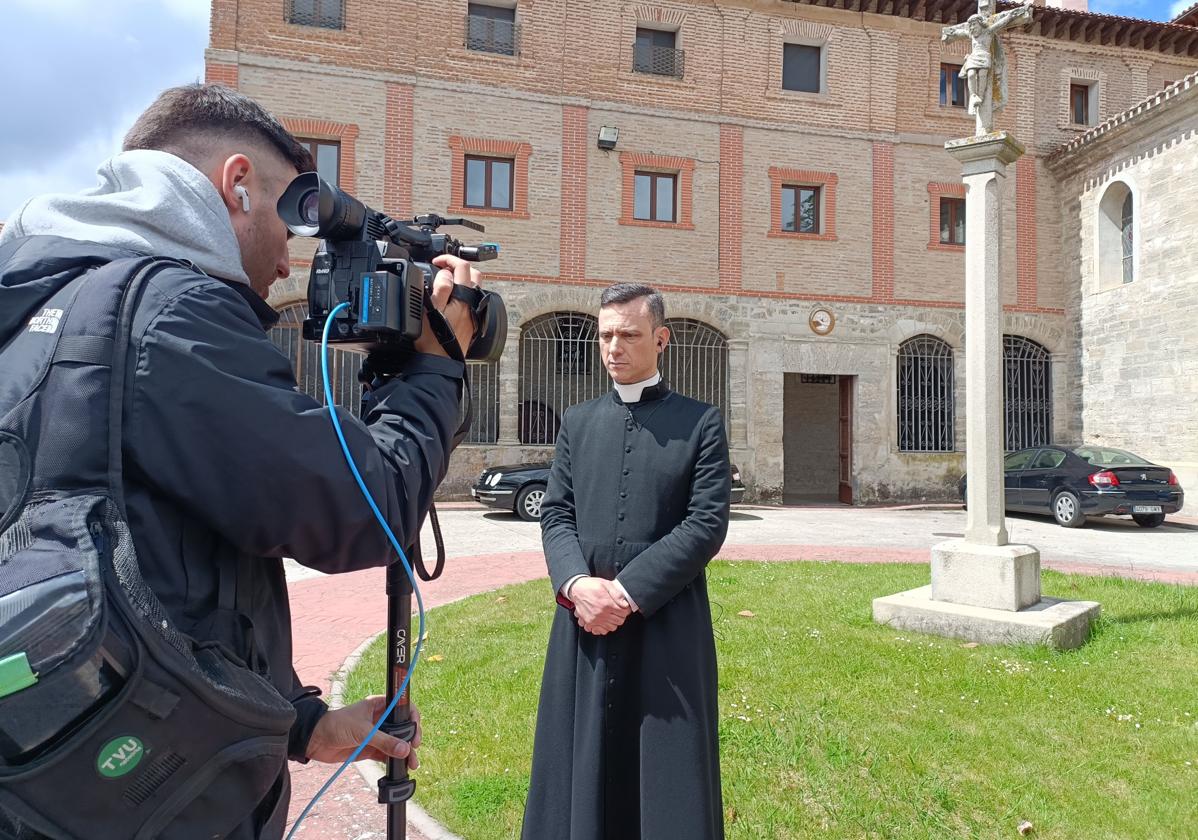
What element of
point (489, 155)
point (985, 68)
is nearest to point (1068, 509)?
point (985, 68)

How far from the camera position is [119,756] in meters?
1.03

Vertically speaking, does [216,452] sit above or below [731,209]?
below

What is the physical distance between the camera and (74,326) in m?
1.07

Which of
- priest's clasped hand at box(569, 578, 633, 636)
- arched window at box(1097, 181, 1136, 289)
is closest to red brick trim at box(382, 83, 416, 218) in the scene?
priest's clasped hand at box(569, 578, 633, 636)

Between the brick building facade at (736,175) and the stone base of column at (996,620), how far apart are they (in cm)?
1187

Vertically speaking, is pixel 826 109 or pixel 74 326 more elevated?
pixel 826 109

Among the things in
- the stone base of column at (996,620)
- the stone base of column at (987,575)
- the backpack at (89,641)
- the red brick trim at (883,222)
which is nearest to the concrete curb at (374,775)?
the backpack at (89,641)

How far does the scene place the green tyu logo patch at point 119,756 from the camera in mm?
1018

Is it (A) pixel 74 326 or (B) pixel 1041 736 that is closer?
(A) pixel 74 326

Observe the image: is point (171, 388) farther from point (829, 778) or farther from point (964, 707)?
point (964, 707)

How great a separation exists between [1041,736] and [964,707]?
16.6 inches

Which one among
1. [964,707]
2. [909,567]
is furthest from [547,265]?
[964,707]

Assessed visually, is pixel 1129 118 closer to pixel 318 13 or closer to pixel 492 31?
pixel 492 31

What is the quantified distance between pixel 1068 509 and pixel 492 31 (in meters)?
15.0
